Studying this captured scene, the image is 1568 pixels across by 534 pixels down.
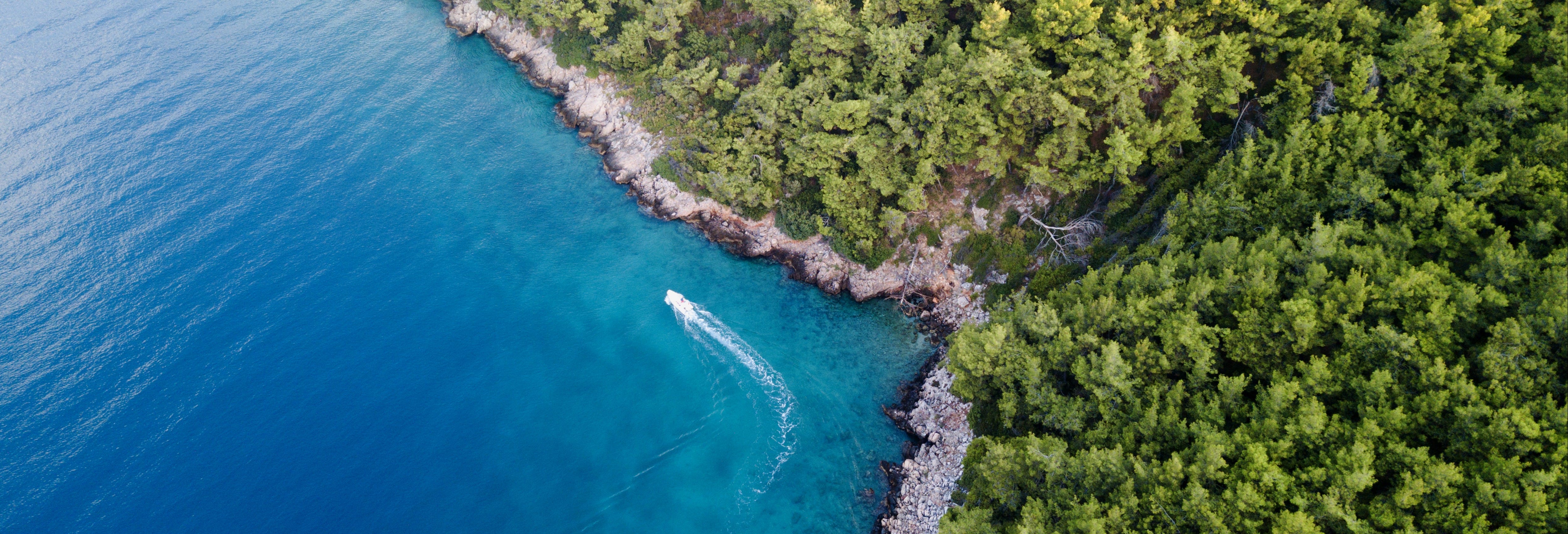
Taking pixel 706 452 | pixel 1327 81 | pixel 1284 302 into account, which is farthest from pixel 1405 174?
pixel 706 452

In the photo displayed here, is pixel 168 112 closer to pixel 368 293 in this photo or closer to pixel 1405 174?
pixel 368 293

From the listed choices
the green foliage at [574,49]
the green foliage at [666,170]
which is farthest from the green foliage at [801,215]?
the green foliage at [574,49]

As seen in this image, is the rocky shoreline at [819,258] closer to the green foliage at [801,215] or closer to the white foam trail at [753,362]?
the green foliage at [801,215]

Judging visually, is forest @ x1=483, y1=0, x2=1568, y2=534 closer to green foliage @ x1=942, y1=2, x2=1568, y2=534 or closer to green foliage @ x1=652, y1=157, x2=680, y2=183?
green foliage @ x1=942, y1=2, x2=1568, y2=534

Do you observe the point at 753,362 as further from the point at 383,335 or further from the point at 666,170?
the point at 383,335

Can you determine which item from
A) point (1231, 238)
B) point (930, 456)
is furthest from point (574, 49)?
point (1231, 238)
